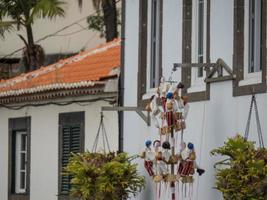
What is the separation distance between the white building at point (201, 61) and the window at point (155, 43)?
1cm

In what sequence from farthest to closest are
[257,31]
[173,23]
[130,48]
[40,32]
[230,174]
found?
[40,32] < [130,48] < [173,23] < [257,31] < [230,174]

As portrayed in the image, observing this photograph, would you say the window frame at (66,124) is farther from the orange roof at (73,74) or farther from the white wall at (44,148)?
the orange roof at (73,74)

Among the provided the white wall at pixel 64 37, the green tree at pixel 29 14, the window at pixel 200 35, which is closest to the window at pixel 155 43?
the window at pixel 200 35

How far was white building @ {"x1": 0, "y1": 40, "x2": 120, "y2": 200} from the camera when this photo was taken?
2198 cm

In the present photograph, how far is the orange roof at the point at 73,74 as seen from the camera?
22.2 meters

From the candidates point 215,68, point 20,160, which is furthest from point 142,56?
point 20,160

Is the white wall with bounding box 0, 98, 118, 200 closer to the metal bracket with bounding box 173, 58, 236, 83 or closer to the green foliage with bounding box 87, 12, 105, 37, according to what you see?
the metal bracket with bounding box 173, 58, 236, 83

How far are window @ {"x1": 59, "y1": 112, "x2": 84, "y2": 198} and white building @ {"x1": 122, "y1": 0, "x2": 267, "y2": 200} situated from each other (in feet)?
9.73

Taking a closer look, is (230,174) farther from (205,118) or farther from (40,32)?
(40,32)

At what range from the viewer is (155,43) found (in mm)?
18922

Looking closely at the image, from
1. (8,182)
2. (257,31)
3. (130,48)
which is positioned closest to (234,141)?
(257,31)

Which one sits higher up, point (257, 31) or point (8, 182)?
point (257, 31)

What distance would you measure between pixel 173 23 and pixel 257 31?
9.17 feet

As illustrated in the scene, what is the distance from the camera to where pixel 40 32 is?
4203cm
